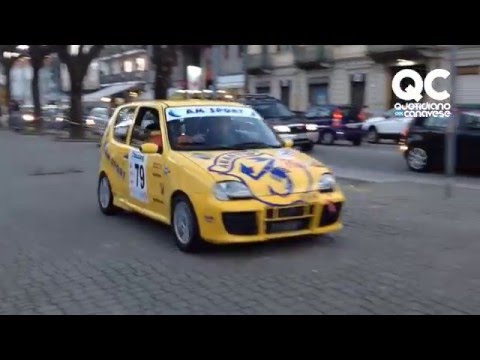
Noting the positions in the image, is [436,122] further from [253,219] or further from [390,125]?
[390,125]

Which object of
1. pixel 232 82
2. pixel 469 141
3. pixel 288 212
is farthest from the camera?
pixel 232 82

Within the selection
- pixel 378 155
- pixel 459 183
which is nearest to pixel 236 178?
pixel 459 183

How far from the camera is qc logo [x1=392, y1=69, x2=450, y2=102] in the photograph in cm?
2796

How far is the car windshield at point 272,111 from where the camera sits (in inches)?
787

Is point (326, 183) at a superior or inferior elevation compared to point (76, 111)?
inferior

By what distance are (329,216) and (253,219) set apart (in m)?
0.96

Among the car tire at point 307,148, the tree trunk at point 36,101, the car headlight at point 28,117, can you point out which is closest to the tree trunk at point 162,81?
the car tire at point 307,148

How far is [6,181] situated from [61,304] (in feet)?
28.7

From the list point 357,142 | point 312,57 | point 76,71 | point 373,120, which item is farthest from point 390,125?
point 312,57

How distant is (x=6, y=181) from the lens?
13180 millimetres

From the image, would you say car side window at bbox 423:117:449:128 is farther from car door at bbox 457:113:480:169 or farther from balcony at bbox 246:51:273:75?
balcony at bbox 246:51:273:75

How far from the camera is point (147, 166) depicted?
297 inches

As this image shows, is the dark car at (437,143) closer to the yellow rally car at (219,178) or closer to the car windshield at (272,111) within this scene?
the car windshield at (272,111)

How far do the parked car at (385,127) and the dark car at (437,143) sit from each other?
9835 millimetres
